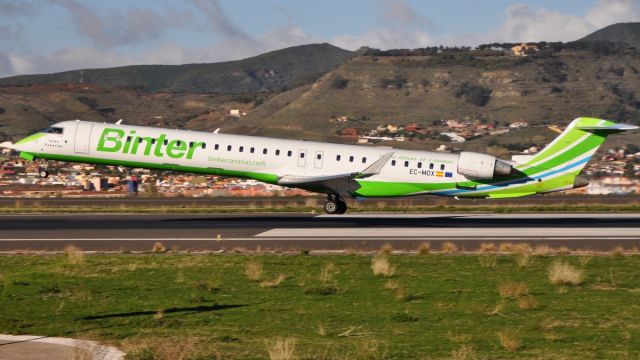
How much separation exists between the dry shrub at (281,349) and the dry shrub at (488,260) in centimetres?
968

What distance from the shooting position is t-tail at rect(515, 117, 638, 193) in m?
35.4

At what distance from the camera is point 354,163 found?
120ft

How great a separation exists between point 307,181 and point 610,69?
153878mm

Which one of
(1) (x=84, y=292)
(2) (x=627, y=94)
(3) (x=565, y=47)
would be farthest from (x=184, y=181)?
(3) (x=565, y=47)

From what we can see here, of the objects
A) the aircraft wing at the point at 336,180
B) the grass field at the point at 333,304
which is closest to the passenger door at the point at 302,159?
the aircraft wing at the point at 336,180

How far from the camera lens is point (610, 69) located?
578ft

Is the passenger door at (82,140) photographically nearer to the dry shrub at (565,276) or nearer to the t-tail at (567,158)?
the t-tail at (567,158)

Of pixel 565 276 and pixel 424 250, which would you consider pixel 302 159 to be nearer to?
pixel 424 250

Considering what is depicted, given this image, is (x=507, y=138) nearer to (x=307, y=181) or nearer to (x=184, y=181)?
(x=184, y=181)

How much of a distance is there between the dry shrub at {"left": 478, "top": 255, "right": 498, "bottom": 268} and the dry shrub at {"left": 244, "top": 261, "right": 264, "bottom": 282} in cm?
549

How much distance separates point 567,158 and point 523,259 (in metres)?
14.8

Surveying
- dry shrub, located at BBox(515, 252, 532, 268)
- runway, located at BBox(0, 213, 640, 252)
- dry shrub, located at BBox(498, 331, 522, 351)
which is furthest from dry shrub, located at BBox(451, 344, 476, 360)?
runway, located at BBox(0, 213, 640, 252)

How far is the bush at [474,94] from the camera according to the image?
157750mm

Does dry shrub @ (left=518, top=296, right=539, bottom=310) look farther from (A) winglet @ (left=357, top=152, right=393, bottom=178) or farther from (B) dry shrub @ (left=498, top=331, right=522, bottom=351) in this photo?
(A) winglet @ (left=357, top=152, right=393, bottom=178)
